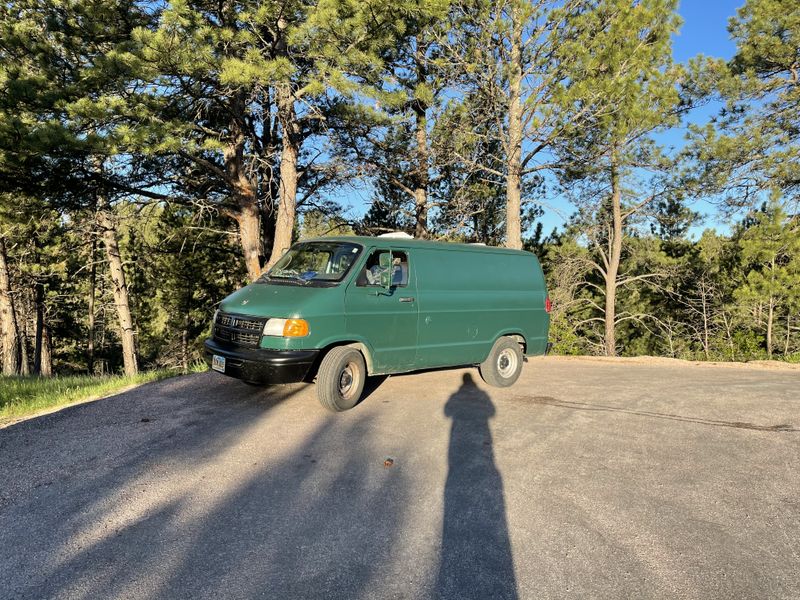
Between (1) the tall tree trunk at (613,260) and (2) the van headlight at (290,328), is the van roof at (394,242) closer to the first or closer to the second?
(2) the van headlight at (290,328)

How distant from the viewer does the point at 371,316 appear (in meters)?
6.07

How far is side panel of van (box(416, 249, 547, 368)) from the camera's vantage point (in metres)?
6.68

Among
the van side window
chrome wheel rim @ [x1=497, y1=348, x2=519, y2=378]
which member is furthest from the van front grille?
chrome wheel rim @ [x1=497, y1=348, x2=519, y2=378]

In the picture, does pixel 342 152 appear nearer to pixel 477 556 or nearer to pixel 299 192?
pixel 299 192

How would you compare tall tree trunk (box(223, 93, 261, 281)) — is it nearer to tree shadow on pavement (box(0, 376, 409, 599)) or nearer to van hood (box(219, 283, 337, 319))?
van hood (box(219, 283, 337, 319))

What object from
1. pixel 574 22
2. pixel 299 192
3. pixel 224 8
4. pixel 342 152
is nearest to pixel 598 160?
pixel 574 22

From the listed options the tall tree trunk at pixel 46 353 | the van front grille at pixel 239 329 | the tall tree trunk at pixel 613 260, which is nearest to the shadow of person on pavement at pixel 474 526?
the van front grille at pixel 239 329

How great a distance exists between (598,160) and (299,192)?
30.5ft

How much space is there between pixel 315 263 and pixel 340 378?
1.61 metres

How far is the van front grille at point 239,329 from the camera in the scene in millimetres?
5648

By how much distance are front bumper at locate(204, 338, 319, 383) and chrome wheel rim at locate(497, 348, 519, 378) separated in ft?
10.9

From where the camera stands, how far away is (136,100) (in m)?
10.1

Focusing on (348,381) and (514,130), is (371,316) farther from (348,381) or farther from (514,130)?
(514,130)

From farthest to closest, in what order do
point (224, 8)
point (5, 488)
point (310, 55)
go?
1. point (224, 8)
2. point (310, 55)
3. point (5, 488)
